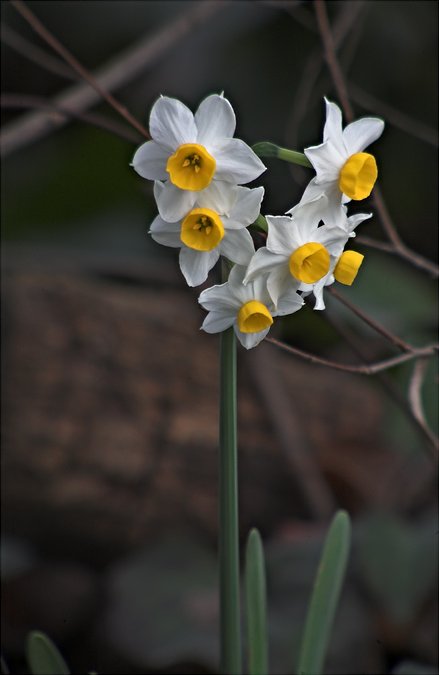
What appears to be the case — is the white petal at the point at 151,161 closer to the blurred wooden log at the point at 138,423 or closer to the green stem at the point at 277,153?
the green stem at the point at 277,153

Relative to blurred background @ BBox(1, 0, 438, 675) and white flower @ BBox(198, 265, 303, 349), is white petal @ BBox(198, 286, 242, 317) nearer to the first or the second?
white flower @ BBox(198, 265, 303, 349)

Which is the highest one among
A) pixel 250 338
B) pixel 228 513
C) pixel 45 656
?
→ pixel 250 338

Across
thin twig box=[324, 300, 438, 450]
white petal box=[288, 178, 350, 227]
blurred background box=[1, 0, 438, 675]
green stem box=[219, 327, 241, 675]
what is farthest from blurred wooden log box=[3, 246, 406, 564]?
white petal box=[288, 178, 350, 227]

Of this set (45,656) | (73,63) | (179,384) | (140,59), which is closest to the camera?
(45,656)

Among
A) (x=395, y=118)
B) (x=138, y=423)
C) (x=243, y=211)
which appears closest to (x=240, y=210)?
(x=243, y=211)

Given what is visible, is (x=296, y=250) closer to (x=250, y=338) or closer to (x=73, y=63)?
(x=250, y=338)

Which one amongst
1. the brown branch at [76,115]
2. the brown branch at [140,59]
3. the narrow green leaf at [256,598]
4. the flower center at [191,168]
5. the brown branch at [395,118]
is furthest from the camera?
the brown branch at [140,59]

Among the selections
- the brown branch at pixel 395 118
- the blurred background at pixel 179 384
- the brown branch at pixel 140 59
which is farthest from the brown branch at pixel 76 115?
the brown branch at pixel 395 118

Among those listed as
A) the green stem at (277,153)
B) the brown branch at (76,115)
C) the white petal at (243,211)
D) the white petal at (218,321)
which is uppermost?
the brown branch at (76,115)
